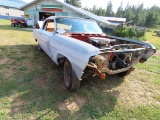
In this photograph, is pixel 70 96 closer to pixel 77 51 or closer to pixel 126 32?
pixel 77 51

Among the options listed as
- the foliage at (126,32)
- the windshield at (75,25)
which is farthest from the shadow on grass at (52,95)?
the foliage at (126,32)

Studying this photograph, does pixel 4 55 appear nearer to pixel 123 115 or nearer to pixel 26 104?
pixel 26 104

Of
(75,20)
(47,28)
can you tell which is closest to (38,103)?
(75,20)

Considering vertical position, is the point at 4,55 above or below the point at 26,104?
above

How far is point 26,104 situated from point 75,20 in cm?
285

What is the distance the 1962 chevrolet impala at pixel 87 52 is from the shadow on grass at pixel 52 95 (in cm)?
32

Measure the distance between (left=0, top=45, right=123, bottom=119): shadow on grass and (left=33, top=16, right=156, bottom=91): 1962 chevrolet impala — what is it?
319 mm

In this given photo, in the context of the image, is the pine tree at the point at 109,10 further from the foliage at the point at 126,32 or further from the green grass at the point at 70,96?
the green grass at the point at 70,96

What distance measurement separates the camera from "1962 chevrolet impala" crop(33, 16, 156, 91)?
8.19 ft

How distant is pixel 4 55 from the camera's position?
514 centimetres

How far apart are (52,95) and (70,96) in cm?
39

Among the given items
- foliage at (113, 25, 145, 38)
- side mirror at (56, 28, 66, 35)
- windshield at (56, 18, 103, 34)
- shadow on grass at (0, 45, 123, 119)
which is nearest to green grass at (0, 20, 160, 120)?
shadow on grass at (0, 45, 123, 119)

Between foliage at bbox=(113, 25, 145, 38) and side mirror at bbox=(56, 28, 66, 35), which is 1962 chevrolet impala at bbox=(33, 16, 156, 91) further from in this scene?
foliage at bbox=(113, 25, 145, 38)

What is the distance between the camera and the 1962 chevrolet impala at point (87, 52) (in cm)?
250
